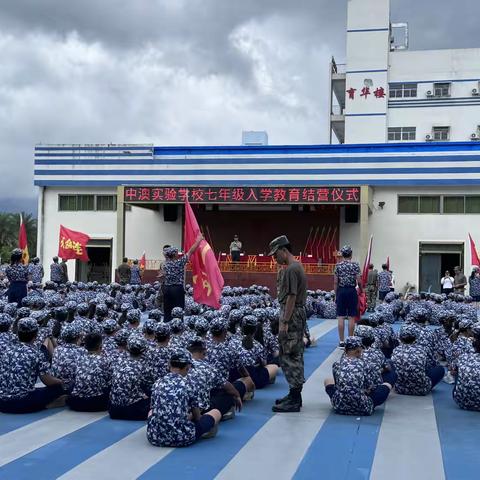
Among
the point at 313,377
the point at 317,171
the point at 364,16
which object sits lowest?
the point at 313,377

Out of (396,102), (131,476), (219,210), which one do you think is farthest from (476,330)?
(396,102)

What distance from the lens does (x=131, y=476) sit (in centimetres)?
485

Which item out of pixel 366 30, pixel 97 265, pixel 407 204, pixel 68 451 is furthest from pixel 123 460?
pixel 366 30

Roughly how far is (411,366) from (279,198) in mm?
18902

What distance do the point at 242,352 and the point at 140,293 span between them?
11307 mm

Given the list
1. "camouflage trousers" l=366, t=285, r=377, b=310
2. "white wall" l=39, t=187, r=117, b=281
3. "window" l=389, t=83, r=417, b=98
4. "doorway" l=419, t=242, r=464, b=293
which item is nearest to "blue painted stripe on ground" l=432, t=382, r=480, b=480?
"camouflage trousers" l=366, t=285, r=377, b=310

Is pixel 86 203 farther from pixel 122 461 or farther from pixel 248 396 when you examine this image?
pixel 122 461

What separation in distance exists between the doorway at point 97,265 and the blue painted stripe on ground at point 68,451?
24143 mm

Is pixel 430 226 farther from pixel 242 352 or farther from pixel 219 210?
pixel 242 352

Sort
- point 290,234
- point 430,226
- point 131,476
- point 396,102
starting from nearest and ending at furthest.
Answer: point 131,476
point 430,226
point 290,234
point 396,102

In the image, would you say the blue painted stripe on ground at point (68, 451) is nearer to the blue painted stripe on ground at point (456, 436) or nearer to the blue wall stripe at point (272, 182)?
the blue painted stripe on ground at point (456, 436)

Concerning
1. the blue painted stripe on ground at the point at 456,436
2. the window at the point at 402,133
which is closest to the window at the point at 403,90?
the window at the point at 402,133

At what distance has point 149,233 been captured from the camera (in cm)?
3019

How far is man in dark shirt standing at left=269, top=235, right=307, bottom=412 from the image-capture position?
21.7 feet
